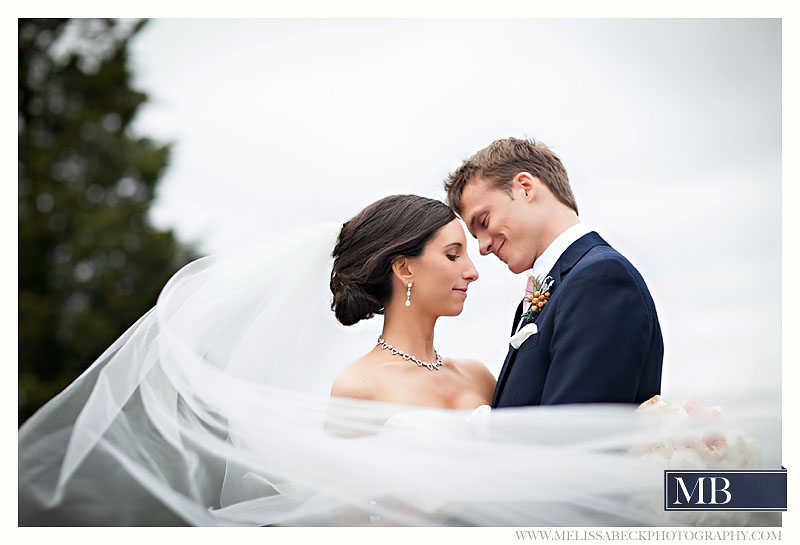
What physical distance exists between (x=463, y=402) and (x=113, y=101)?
23.0 feet

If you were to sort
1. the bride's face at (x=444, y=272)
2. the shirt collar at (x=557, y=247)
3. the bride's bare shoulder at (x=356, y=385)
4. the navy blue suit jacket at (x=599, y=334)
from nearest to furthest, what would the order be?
the navy blue suit jacket at (x=599, y=334)
the shirt collar at (x=557, y=247)
the bride's bare shoulder at (x=356, y=385)
the bride's face at (x=444, y=272)

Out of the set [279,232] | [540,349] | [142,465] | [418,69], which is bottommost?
[142,465]

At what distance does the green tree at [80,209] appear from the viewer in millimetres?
8242

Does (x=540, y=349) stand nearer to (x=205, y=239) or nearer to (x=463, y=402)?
(x=463, y=402)

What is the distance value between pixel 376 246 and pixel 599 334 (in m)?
1.23

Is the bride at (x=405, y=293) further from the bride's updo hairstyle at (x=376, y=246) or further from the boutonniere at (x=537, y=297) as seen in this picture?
the boutonniere at (x=537, y=297)

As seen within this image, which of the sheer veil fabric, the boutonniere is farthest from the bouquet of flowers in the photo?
the boutonniere

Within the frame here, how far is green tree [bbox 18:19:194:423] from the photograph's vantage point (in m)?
8.24

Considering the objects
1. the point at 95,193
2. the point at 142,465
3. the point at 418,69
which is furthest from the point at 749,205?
the point at 95,193

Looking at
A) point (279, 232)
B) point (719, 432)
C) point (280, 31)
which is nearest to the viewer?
point (719, 432)

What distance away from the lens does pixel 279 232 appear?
14.2 feet

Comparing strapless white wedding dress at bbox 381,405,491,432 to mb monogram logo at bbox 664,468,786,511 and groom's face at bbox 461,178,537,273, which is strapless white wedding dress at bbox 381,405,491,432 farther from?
mb monogram logo at bbox 664,468,786,511

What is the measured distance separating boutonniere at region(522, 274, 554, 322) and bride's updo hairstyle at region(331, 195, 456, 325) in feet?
1.82

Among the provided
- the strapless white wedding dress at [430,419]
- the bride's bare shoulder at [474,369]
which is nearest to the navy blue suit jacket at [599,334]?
the strapless white wedding dress at [430,419]
